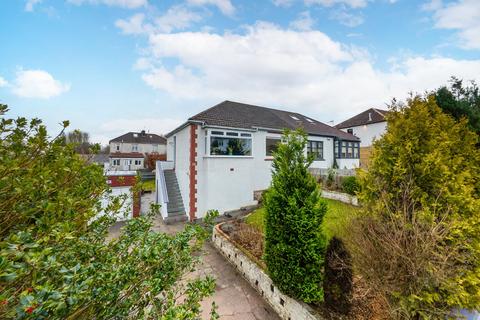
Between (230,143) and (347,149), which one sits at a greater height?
(347,149)

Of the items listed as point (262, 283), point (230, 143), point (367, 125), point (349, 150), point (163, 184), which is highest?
point (367, 125)

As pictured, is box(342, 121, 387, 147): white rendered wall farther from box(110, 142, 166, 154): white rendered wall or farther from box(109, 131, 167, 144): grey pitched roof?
box(110, 142, 166, 154): white rendered wall

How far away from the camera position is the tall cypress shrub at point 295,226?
4434 mm

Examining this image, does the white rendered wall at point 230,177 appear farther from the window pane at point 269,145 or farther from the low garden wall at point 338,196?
the low garden wall at point 338,196

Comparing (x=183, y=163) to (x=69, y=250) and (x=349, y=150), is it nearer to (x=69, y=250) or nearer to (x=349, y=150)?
(x=69, y=250)

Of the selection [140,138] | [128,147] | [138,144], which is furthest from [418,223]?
[140,138]

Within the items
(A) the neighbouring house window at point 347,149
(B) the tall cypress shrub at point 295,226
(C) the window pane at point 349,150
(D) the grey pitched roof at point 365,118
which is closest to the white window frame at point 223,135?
(B) the tall cypress shrub at point 295,226

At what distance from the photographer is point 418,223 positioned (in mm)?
3346

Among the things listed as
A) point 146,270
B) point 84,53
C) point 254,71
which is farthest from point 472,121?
point 84,53

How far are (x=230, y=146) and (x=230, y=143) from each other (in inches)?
7.5

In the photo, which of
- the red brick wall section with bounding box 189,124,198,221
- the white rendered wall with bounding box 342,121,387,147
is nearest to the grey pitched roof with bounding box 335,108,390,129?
the white rendered wall with bounding box 342,121,387,147

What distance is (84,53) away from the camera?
748cm

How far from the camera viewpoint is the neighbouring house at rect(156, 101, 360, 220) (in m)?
11.4

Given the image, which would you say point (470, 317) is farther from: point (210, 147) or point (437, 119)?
point (210, 147)
